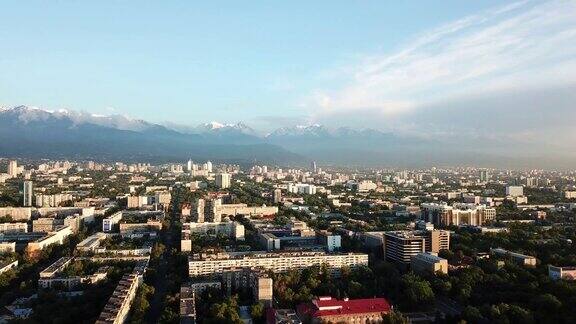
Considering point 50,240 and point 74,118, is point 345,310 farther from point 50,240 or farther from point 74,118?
point 74,118

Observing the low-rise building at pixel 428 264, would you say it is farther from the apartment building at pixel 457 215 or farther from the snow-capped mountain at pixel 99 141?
the snow-capped mountain at pixel 99 141

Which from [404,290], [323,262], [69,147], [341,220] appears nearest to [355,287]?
[404,290]

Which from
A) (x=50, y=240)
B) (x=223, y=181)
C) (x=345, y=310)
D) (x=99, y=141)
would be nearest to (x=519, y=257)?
(x=345, y=310)

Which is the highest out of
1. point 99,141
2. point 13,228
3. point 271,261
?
point 99,141

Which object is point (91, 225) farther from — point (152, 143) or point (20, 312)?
point (152, 143)

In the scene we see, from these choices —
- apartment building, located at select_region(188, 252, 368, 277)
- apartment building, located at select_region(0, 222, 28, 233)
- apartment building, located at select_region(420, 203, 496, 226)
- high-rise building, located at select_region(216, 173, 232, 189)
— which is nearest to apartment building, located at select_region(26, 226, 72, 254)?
apartment building, located at select_region(0, 222, 28, 233)

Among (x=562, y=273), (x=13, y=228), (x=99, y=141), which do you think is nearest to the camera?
(x=562, y=273)

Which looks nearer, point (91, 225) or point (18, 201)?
point (91, 225)

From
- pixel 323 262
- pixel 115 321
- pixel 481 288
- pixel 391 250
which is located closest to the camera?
pixel 115 321

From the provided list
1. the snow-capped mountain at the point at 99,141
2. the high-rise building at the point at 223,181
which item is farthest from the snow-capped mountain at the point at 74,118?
the high-rise building at the point at 223,181
